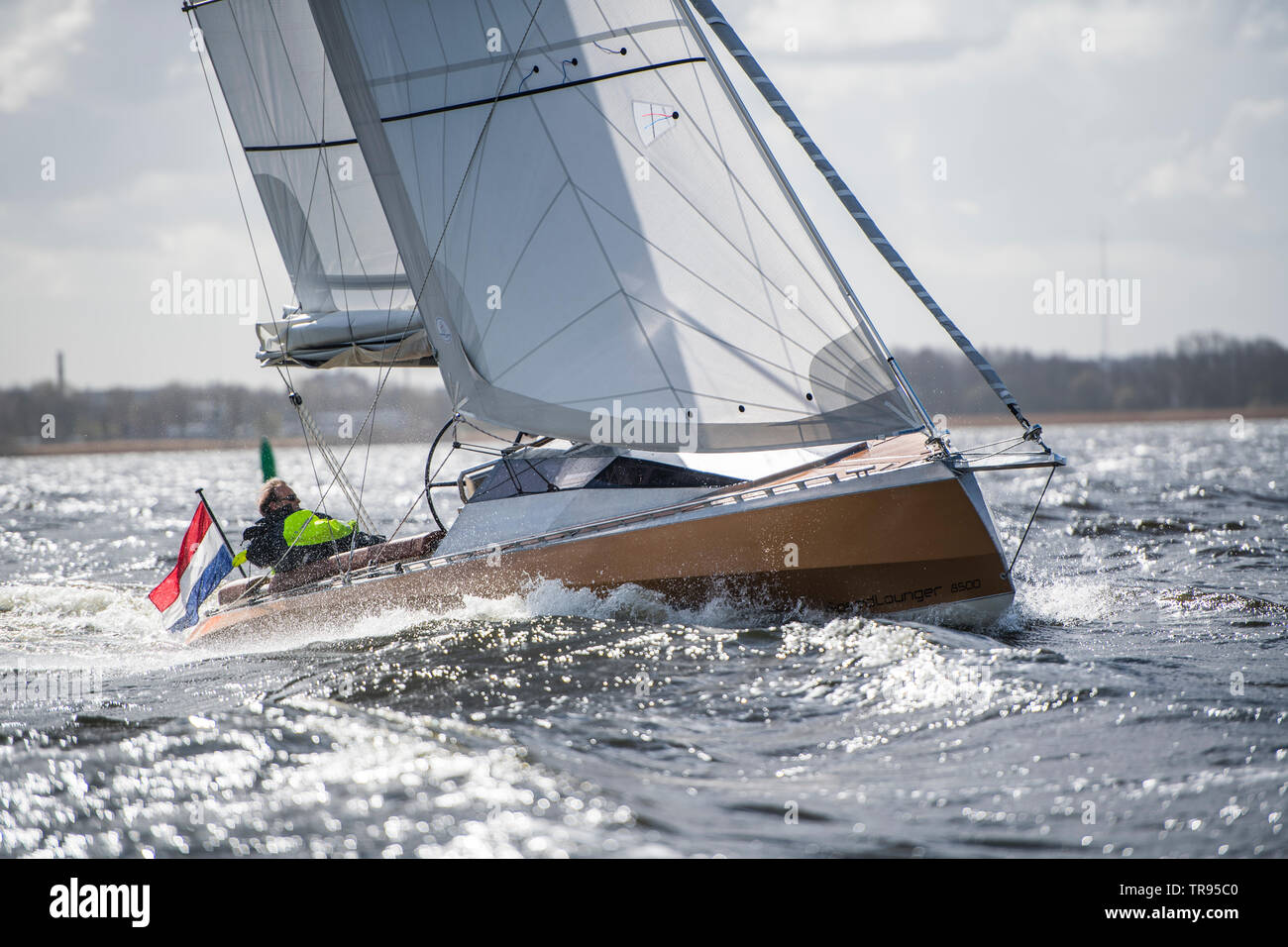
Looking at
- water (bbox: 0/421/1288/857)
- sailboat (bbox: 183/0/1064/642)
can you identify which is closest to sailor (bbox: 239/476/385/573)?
sailboat (bbox: 183/0/1064/642)

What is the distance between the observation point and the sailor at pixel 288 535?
686 centimetres

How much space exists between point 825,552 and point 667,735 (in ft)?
5.52

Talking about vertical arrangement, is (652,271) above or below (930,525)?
above

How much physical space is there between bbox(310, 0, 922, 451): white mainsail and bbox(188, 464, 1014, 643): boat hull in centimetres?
49

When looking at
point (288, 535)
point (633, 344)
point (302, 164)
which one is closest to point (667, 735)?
point (633, 344)

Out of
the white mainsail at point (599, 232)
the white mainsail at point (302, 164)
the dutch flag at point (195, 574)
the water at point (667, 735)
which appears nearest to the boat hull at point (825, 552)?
the water at point (667, 735)

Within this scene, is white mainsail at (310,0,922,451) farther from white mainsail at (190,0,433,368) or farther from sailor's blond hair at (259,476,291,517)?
white mainsail at (190,0,433,368)

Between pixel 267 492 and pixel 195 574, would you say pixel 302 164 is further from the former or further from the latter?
pixel 195 574

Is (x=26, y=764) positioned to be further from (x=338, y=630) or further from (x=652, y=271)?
(x=652, y=271)

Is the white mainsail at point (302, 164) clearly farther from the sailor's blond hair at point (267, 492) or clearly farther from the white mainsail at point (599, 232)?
the white mainsail at point (599, 232)

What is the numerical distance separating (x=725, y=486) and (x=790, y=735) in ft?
6.74

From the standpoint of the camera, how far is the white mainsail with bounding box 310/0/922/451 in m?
5.50

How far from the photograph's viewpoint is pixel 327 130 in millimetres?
8242
